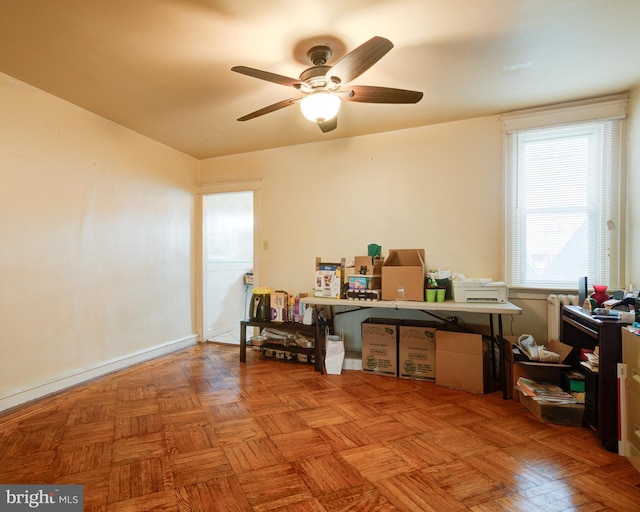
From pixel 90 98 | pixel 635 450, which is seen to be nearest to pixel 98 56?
pixel 90 98

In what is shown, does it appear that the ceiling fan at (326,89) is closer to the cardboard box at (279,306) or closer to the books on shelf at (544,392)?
the cardboard box at (279,306)

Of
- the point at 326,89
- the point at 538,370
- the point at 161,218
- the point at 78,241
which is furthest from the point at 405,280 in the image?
the point at 78,241

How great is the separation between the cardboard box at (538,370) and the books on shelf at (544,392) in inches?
1.9

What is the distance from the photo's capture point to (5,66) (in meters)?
2.27

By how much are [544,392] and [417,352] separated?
3.24 ft

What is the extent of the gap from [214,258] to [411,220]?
299 centimetres

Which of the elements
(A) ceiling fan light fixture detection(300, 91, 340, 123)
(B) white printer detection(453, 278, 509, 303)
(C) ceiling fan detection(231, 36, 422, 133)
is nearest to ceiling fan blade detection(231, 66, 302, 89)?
(C) ceiling fan detection(231, 36, 422, 133)

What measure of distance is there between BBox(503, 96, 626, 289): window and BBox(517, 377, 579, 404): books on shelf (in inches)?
38.2

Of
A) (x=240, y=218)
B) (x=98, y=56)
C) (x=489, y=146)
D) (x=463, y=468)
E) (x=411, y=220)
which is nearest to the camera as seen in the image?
(x=463, y=468)

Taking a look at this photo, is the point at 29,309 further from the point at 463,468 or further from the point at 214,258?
the point at 463,468

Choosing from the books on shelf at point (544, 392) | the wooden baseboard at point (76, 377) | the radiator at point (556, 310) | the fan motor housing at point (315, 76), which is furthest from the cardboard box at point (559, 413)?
the wooden baseboard at point (76, 377)

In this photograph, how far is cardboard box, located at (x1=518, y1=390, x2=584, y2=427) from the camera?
2156 millimetres

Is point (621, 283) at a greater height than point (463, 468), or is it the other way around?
point (621, 283)

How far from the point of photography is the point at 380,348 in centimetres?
313
